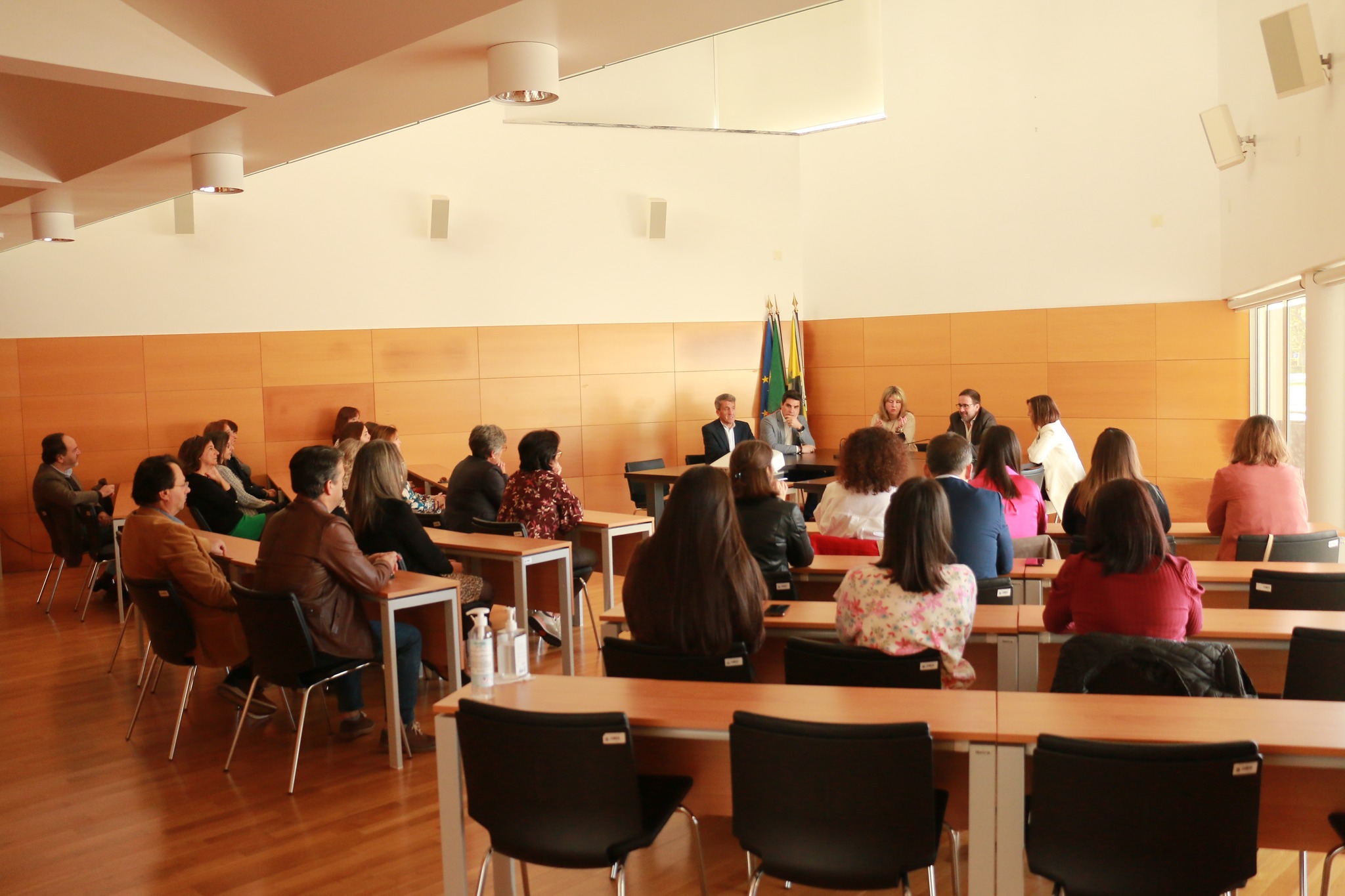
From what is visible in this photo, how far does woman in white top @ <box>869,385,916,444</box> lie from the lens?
9.69m

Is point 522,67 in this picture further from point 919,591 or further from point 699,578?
point 919,591

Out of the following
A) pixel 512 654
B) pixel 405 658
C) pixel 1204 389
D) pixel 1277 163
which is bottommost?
pixel 405 658

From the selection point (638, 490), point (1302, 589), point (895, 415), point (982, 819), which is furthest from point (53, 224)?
point (895, 415)

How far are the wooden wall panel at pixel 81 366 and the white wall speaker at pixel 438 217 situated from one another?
275cm

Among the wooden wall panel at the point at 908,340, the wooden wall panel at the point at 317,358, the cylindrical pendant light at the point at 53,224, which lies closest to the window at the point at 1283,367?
the wooden wall panel at the point at 908,340

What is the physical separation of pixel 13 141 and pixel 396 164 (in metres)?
5.97

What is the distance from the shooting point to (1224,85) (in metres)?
8.65

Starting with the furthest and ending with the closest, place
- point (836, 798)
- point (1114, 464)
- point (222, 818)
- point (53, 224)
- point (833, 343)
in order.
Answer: point (833, 343) → point (53, 224) → point (1114, 464) → point (222, 818) → point (836, 798)

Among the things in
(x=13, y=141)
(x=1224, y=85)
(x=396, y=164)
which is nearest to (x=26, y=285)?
(x=396, y=164)

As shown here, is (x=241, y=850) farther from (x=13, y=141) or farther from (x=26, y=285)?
(x=26, y=285)

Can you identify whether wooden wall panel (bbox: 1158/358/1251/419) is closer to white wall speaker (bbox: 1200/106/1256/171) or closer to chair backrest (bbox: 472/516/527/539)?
white wall speaker (bbox: 1200/106/1256/171)

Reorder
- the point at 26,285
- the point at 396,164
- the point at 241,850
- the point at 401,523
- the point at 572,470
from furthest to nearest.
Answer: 1. the point at 572,470
2. the point at 396,164
3. the point at 26,285
4. the point at 401,523
5. the point at 241,850

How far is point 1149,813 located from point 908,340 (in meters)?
8.91

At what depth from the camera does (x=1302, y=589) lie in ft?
13.1
